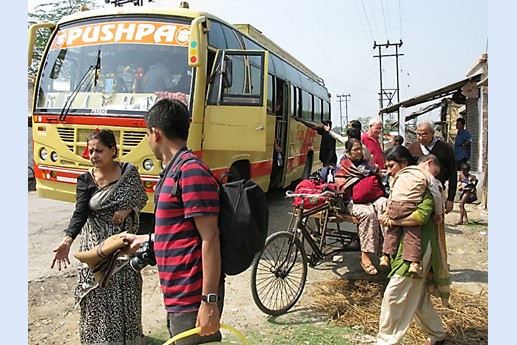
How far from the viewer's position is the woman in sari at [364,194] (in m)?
4.45

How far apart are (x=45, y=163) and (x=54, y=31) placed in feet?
6.41

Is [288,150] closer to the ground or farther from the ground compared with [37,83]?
closer to the ground

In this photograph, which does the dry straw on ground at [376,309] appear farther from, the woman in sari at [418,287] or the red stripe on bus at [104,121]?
the red stripe on bus at [104,121]

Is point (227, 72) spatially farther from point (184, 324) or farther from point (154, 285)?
point (184, 324)

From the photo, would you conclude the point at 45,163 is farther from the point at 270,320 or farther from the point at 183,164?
the point at 183,164

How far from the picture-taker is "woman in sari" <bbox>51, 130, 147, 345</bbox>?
3025 mm

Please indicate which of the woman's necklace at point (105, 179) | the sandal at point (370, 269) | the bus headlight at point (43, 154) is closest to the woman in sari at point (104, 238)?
the woman's necklace at point (105, 179)

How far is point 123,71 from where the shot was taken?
575 centimetres

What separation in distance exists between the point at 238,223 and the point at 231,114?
12.9ft

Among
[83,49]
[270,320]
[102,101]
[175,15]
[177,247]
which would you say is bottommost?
[270,320]

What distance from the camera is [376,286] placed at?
15.8ft

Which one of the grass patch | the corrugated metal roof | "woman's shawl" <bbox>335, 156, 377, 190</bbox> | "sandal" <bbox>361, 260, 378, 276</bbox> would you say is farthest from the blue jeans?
the corrugated metal roof

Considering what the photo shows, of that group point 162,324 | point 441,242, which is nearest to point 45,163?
point 162,324

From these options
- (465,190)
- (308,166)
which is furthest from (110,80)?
(308,166)
